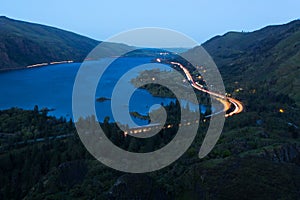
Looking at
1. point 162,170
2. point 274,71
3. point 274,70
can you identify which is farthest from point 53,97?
point 162,170

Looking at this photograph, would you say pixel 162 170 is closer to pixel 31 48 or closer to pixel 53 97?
pixel 53 97

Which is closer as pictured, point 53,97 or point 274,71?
point 53,97

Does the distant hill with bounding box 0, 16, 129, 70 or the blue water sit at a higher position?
the distant hill with bounding box 0, 16, 129, 70

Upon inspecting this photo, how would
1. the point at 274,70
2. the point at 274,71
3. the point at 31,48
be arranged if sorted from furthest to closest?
1. the point at 31,48
2. the point at 274,70
3. the point at 274,71

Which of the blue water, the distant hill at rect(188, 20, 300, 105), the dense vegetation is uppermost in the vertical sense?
the distant hill at rect(188, 20, 300, 105)

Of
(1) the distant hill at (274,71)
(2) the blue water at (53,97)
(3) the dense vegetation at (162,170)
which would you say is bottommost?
(2) the blue water at (53,97)

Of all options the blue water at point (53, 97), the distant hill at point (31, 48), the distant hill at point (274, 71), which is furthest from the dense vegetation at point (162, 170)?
the distant hill at point (31, 48)

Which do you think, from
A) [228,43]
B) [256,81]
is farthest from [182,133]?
[228,43]

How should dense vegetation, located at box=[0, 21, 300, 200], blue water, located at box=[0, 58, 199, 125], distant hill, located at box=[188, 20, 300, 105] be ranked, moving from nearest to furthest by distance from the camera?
1. dense vegetation, located at box=[0, 21, 300, 200]
2. blue water, located at box=[0, 58, 199, 125]
3. distant hill, located at box=[188, 20, 300, 105]

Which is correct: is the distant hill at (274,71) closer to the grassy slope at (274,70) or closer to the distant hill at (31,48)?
the grassy slope at (274,70)

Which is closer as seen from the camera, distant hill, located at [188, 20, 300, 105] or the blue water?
the blue water

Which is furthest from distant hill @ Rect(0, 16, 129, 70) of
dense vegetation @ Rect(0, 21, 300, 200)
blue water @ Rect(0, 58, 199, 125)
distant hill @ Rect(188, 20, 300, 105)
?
dense vegetation @ Rect(0, 21, 300, 200)

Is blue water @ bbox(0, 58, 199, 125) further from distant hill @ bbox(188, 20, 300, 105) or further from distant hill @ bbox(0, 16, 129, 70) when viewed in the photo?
distant hill @ bbox(0, 16, 129, 70)

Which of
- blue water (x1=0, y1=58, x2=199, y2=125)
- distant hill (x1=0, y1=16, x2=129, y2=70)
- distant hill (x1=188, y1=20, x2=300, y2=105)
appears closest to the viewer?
blue water (x1=0, y1=58, x2=199, y2=125)
